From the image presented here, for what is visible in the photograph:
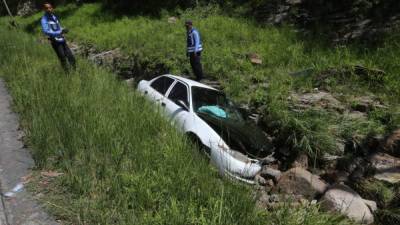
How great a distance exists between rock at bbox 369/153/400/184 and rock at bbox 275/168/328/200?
1195 millimetres

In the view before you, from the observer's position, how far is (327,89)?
10.5m

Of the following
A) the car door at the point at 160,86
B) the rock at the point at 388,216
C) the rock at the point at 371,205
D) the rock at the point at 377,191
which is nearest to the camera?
the rock at the point at 388,216

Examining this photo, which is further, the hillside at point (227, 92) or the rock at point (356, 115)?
the rock at point (356, 115)

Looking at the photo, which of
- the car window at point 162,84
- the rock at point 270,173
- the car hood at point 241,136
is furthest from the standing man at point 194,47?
the rock at point 270,173

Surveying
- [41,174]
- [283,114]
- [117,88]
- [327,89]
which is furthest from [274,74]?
[41,174]

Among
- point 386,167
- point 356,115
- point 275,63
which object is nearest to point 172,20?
point 275,63

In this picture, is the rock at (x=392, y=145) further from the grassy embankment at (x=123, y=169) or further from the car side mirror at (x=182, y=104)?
the grassy embankment at (x=123, y=169)

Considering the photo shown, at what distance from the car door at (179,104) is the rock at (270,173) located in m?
1.56

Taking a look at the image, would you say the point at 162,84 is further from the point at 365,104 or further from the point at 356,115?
the point at 365,104

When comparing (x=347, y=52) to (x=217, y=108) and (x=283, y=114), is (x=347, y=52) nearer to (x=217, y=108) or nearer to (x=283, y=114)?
(x=283, y=114)

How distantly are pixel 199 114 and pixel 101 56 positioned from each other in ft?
31.1

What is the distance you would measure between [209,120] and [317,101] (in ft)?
11.7

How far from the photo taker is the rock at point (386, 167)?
712 cm

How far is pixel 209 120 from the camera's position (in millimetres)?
7332
